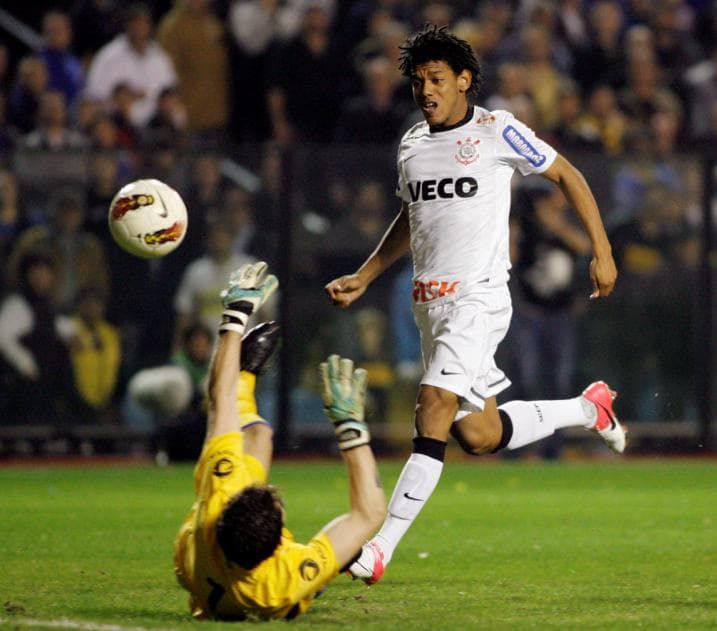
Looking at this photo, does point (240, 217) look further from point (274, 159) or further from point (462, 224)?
point (462, 224)

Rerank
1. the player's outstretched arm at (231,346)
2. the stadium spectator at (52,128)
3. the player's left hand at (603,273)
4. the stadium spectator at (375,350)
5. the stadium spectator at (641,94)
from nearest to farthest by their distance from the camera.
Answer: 1. the player's outstretched arm at (231,346)
2. the player's left hand at (603,273)
3. the stadium spectator at (52,128)
4. the stadium spectator at (375,350)
5. the stadium spectator at (641,94)

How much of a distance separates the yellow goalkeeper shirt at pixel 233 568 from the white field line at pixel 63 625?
258mm

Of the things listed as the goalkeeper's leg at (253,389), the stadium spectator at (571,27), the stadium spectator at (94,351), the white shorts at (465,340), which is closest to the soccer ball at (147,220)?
the goalkeeper's leg at (253,389)

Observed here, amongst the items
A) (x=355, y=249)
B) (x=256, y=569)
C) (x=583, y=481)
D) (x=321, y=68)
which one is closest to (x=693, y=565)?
(x=256, y=569)

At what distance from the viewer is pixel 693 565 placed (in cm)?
816

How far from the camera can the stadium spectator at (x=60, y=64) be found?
15539mm

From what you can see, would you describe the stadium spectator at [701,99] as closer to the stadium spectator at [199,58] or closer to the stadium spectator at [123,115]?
Answer: the stadium spectator at [199,58]

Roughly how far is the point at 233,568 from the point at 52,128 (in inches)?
380

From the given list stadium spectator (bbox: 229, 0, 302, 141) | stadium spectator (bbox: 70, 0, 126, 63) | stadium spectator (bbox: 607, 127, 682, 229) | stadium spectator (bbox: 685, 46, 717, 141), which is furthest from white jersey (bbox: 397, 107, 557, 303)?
stadium spectator (bbox: 685, 46, 717, 141)

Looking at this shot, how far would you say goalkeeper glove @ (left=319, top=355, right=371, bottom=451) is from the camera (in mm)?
6211

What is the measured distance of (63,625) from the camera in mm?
6066

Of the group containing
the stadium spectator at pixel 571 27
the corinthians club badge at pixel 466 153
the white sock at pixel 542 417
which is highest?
the stadium spectator at pixel 571 27

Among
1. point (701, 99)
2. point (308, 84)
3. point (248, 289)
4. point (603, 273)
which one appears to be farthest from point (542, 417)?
point (701, 99)

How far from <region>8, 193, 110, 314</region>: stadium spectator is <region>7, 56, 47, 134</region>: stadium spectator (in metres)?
1.07
